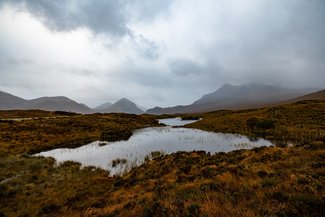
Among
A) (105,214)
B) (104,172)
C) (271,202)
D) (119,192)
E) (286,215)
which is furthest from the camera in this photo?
(104,172)

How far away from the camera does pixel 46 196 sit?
1559 centimetres

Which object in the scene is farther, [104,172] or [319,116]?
[319,116]

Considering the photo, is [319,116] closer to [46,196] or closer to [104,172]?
[104,172]

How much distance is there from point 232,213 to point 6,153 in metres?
34.7

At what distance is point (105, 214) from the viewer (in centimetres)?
1033

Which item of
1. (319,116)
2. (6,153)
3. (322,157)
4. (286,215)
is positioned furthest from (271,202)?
(319,116)

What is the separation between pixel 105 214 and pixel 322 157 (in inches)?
621

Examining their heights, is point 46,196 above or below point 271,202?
below

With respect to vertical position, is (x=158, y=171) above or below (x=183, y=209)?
below

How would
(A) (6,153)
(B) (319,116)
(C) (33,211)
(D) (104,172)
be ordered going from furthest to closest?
(B) (319,116), (A) (6,153), (D) (104,172), (C) (33,211)

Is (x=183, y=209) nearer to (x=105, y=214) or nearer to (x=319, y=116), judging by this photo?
(x=105, y=214)

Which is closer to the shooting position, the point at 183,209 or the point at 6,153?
the point at 183,209

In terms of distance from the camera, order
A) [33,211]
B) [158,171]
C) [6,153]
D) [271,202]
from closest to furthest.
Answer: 1. [271,202]
2. [33,211]
3. [158,171]
4. [6,153]

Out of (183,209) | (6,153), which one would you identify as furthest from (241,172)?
(6,153)
